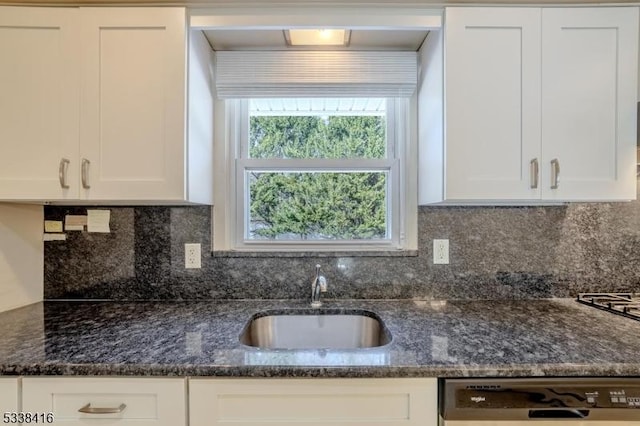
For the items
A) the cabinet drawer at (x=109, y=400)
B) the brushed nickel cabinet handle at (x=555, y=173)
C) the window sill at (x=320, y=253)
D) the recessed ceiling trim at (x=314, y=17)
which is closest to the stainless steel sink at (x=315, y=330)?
the window sill at (x=320, y=253)

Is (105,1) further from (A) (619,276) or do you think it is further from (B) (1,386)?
Answer: (A) (619,276)

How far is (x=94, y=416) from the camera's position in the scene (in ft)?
3.20

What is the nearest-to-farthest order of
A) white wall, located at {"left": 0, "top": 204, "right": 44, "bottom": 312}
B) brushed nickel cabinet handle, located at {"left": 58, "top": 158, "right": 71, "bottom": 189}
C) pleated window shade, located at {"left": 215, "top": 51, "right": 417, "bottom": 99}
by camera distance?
brushed nickel cabinet handle, located at {"left": 58, "top": 158, "right": 71, "bottom": 189} < white wall, located at {"left": 0, "top": 204, "right": 44, "bottom": 312} < pleated window shade, located at {"left": 215, "top": 51, "right": 417, "bottom": 99}

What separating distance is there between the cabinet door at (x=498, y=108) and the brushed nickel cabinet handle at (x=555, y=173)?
2.6 inches

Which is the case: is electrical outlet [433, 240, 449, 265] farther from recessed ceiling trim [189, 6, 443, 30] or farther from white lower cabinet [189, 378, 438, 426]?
recessed ceiling trim [189, 6, 443, 30]

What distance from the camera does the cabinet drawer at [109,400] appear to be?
0.97 m

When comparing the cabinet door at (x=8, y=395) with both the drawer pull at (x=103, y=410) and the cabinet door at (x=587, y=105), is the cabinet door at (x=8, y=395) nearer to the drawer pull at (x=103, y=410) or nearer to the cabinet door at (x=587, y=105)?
the drawer pull at (x=103, y=410)

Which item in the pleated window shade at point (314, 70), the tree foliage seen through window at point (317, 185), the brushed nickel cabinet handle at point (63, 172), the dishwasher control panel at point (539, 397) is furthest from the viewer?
the tree foliage seen through window at point (317, 185)

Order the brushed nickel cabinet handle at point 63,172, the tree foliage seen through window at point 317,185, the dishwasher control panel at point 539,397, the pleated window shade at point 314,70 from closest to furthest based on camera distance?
the dishwasher control panel at point 539,397
the brushed nickel cabinet handle at point 63,172
the pleated window shade at point 314,70
the tree foliage seen through window at point 317,185

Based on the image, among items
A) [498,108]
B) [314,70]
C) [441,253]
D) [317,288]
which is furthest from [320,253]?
[498,108]

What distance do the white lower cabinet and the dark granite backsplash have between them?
2.31 feet

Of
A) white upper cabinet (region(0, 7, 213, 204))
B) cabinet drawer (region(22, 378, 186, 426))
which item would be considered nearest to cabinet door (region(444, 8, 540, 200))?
white upper cabinet (region(0, 7, 213, 204))

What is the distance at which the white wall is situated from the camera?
4.82 feet

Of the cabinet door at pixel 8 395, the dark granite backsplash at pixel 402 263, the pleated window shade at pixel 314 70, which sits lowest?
the cabinet door at pixel 8 395
